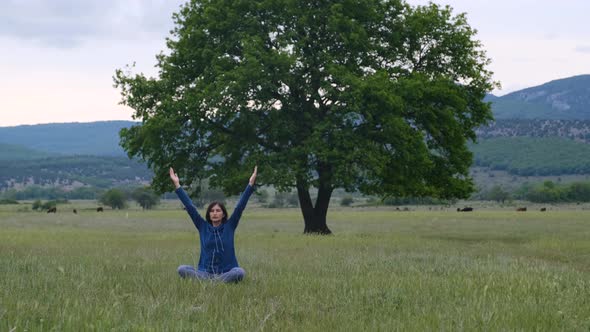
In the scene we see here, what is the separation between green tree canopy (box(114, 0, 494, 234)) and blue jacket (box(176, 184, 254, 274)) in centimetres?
1507

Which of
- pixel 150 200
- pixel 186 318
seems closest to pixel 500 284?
pixel 186 318

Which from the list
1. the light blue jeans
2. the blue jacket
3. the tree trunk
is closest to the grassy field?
the light blue jeans

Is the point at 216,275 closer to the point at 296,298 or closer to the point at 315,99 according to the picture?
the point at 296,298

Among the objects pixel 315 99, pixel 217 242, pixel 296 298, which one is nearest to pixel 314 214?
pixel 315 99

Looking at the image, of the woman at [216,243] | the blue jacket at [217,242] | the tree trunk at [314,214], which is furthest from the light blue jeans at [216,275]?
the tree trunk at [314,214]

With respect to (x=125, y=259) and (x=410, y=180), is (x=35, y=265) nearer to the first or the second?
(x=125, y=259)

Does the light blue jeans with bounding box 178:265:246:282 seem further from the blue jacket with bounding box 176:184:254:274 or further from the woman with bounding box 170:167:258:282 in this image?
the blue jacket with bounding box 176:184:254:274

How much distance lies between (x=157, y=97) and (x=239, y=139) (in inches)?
189

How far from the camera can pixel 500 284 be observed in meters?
11.0

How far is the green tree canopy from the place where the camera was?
2744cm

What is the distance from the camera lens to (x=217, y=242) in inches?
428

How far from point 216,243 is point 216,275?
21.1 inches

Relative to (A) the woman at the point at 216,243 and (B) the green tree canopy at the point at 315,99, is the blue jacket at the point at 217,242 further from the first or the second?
(B) the green tree canopy at the point at 315,99

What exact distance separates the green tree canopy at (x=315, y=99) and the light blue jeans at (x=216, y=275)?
15.0 meters
